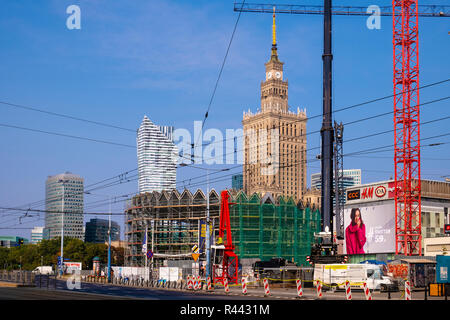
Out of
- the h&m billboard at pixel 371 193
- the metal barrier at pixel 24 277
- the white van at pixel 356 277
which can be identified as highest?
the h&m billboard at pixel 371 193

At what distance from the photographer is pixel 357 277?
52688 millimetres

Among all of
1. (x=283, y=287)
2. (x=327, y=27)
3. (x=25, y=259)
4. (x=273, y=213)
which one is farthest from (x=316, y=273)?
(x=25, y=259)

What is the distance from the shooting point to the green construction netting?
13675cm

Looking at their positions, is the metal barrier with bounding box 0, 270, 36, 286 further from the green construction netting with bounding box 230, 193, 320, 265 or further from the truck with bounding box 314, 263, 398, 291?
the green construction netting with bounding box 230, 193, 320, 265

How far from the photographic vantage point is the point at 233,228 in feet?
452

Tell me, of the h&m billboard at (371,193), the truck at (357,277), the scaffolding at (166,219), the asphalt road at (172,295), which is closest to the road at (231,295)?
the asphalt road at (172,295)

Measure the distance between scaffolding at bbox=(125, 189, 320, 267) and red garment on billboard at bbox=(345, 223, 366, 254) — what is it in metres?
23.5

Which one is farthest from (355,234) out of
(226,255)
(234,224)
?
(226,255)

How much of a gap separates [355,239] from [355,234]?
1067mm

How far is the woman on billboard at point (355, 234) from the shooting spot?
364 feet

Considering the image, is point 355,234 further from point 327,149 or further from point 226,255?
point 226,255

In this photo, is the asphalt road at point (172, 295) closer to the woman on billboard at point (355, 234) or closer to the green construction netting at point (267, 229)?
the woman on billboard at point (355, 234)
